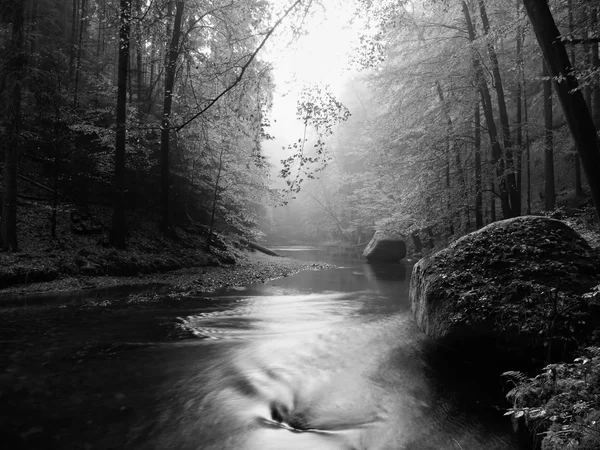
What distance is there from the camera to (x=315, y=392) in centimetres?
448

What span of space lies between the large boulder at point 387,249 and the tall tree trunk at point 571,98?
816 inches

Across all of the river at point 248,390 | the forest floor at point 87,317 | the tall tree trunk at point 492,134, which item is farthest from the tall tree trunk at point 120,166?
the tall tree trunk at point 492,134

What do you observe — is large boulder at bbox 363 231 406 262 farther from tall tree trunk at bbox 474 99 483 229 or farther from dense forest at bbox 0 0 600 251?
tall tree trunk at bbox 474 99 483 229

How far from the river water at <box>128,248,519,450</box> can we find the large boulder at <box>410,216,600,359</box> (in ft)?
1.96

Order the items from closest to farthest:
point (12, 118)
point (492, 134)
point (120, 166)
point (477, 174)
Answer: point (12, 118), point (120, 166), point (492, 134), point (477, 174)

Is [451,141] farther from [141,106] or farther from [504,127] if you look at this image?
[141,106]

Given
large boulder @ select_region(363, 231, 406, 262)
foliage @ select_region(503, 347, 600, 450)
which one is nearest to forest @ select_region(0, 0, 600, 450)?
foliage @ select_region(503, 347, 600, 450)

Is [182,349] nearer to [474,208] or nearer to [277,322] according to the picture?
[277,322]

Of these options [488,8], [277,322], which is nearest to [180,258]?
[277,322]

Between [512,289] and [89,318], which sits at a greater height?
[512,289]

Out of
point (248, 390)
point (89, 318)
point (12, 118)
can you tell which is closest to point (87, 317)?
point (89, 318)

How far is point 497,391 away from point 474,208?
431 inches

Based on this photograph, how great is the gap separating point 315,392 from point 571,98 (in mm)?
4237

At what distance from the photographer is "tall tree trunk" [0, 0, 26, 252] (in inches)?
394
